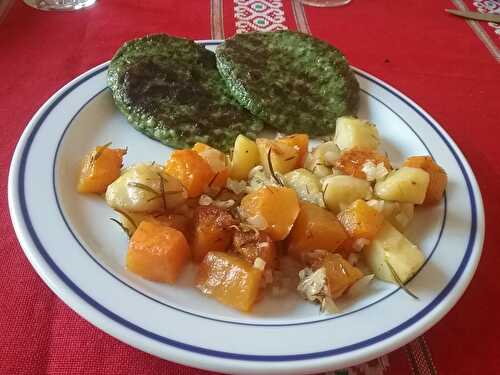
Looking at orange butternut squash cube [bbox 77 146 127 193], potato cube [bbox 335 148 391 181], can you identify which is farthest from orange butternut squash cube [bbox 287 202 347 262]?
orange butternut squash cube [bbox 77 146 127 193]

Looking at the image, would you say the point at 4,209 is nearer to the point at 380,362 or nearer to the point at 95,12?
the point at 380,362

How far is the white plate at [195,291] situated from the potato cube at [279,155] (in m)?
0.38

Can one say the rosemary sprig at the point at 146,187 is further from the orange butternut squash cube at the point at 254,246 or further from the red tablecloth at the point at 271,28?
the red tablecloth at the point at 271,28

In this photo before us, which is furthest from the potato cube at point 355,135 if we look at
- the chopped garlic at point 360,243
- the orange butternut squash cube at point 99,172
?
the orange butternut squash cube at point 99,172

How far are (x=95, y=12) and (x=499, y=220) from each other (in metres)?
2.11

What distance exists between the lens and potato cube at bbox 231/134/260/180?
1605mm

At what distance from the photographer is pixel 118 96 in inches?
→ 73.5

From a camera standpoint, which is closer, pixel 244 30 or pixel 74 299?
pixel 74 299

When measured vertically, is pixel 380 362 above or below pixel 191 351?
below

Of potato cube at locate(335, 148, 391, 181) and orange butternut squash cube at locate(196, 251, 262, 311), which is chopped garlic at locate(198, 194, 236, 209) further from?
potato cube at locate(335, 148, 391, 181)

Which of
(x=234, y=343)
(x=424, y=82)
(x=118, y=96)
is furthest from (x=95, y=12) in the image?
(x=234, y=343)

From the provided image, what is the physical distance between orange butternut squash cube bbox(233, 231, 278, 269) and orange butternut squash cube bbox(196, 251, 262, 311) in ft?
0.08

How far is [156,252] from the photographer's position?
127cm

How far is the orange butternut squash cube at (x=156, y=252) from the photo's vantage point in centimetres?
127
